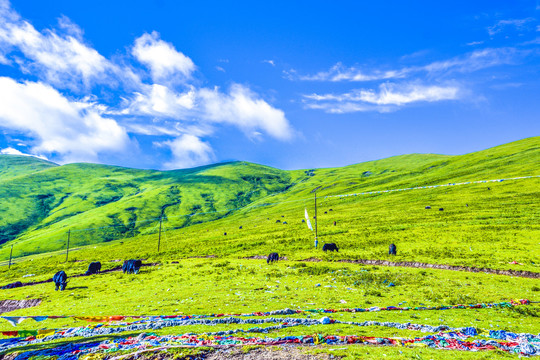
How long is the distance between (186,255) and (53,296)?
104 feet

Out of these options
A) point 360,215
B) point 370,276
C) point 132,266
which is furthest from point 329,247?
point 360,215

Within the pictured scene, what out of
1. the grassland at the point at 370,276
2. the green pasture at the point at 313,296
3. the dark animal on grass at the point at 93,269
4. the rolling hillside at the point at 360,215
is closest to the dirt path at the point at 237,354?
the grassland at the point at 370,276

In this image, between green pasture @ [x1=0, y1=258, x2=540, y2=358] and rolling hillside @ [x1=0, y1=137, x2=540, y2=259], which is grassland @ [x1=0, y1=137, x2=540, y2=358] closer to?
green pasture @ [x1=0, y1=258, x2=540, y2=358]

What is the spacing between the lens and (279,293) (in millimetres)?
25156

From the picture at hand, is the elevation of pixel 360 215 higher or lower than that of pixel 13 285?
higher

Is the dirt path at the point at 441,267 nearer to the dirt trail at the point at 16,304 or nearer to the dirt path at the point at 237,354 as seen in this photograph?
the dirt path at the point at 237,354

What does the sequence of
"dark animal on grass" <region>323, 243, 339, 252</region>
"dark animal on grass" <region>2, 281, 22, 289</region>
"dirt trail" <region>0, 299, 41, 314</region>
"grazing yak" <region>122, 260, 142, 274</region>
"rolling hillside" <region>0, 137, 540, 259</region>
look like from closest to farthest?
"dirt trail" <region>0, 299, 41, 314</region> → "grazing yak" <region>122, 260, 142, 274</region> → "dark animal on grass" <region>2, 281, 22, 289</region> → "dark animal on grass" <region>323, 243, 339, 252</region> → "rolling hillside" <region>0, 137, 540, 259</region>

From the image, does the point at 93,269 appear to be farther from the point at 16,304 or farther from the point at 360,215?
the point at 360,215

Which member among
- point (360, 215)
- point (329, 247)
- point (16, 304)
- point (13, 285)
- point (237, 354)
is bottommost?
point (13, 285)

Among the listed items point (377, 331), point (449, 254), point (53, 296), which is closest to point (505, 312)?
point (377, 331)

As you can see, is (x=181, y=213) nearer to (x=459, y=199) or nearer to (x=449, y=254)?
(x=459, y=199)

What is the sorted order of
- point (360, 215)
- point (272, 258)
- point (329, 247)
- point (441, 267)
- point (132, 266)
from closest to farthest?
1. point (441, 267)
2. point (272, 258)
3. point (132, 266)
4. point (329, 247)
5. point (360, 215)

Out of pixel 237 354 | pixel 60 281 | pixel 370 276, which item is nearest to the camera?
pixel 237 354

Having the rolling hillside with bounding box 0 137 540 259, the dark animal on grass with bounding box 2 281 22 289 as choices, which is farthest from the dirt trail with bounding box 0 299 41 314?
the rolling hillside with bounding box 0 137 540 259
